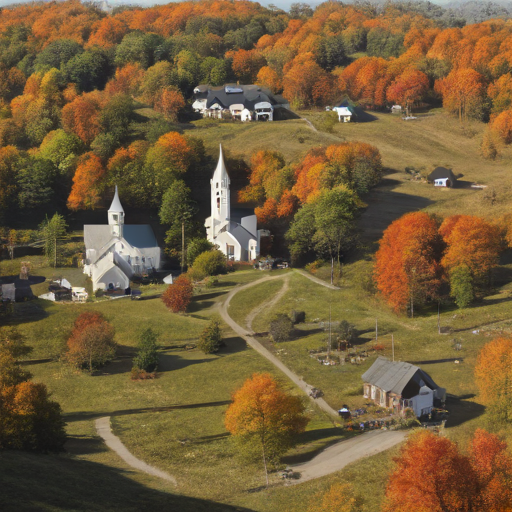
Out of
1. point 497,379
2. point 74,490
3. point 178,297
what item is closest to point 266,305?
point 178,297

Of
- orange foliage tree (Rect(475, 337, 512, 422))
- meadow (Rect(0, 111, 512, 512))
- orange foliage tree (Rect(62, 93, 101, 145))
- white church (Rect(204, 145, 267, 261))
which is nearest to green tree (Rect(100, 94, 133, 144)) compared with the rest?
orange foliage tree (Rect(62, 93, 101, 145))

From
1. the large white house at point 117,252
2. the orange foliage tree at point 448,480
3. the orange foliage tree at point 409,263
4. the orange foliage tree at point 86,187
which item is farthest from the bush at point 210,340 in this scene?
the orange foliage tree at point 86,187

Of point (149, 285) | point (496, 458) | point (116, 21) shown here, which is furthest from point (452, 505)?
point (116, 21)

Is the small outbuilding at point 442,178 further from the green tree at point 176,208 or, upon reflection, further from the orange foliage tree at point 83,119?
the orange foliage tree at point 83,119

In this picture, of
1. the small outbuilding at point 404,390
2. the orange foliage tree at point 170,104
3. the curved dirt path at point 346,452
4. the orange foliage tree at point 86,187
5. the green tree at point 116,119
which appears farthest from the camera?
the orange foliage tree at point 170,104

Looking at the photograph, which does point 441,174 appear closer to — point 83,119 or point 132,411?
point 83,119

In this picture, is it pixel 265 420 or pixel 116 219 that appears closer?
pixel 265 420

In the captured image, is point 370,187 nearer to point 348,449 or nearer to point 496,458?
point 348,449
